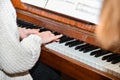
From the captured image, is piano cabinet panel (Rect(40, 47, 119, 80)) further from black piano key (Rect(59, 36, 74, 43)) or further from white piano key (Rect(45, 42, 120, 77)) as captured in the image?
black piano key (Rect(59, 36, 74, 43))

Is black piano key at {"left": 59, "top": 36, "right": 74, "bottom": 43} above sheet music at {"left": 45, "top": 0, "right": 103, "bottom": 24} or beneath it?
beneath

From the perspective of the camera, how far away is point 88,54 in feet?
4.78

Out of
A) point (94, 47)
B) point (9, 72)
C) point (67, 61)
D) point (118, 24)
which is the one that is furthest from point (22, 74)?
point (118, 24)

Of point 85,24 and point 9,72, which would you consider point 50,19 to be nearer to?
point 85,24

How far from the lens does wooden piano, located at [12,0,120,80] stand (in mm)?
1354

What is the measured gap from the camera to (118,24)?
522 mm

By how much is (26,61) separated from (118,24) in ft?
2.93

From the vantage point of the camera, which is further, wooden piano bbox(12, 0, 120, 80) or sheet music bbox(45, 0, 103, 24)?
sheet music bbox(45, 0, 103, 24)

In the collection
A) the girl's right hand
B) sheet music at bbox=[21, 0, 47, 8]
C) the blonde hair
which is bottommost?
the girl's right hand

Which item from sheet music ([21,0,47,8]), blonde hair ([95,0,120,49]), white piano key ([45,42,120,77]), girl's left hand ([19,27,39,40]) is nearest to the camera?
blonde hair ([95,0,120,49])

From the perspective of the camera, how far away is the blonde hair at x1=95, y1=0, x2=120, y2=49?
50 centimetres

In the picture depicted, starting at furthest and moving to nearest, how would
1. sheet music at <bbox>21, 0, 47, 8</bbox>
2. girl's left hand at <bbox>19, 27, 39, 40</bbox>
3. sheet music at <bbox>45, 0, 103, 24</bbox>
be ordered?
sheet music at <bbox>21, 0, 47, 8</bbox>, girl's left hand at <bbox>19, 27, 39, 40</bbox>, sheet music at <bbox>45, 0, 103, 24</bbox>

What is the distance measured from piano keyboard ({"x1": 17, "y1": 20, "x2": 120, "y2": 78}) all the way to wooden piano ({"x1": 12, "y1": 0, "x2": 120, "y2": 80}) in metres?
0.02

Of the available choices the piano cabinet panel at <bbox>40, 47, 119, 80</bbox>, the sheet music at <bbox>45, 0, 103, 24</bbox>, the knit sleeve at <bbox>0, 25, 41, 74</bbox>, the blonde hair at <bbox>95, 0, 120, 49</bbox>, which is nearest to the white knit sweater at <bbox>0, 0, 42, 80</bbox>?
the knit sleeve at <bbox>0, 25, 41, 74</bbox>
